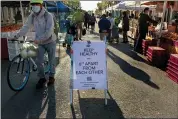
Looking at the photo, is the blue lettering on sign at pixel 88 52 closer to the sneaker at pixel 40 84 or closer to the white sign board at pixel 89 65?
the white sign board at pixel 89 65

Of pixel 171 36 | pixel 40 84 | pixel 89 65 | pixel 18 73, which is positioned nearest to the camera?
pixel 89 65

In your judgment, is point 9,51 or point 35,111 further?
point 9,51

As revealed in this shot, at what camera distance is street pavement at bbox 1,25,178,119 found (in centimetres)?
526

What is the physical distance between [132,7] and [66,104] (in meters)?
15.4

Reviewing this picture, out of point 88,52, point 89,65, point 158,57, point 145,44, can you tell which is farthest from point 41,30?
point 145,44

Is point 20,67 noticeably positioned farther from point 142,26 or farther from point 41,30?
point 142,26

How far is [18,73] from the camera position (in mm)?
6688

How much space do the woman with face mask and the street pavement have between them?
691mm

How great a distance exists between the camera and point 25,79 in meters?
6.88

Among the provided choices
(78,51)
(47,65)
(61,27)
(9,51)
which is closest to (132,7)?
(61,27)

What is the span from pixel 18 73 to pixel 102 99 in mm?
2088

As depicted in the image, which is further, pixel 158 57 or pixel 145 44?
pixel 145 44

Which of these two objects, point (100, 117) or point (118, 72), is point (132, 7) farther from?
point (100, 117)

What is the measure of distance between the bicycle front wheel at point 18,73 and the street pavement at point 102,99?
16 centimetres
